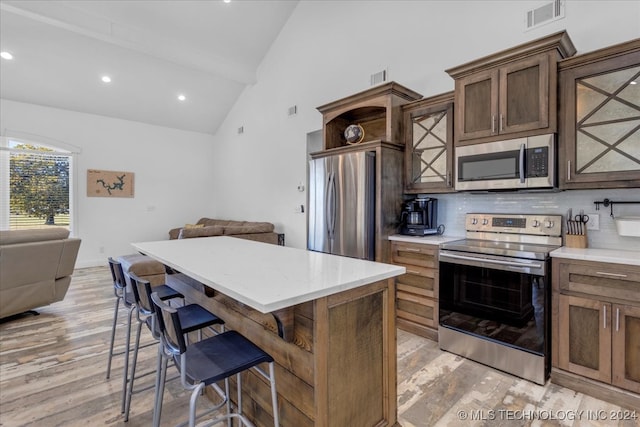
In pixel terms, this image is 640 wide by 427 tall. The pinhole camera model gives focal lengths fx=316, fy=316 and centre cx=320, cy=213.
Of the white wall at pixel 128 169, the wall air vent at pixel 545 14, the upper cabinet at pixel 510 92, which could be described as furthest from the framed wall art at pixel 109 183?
the wall air vent at pixel 545 14

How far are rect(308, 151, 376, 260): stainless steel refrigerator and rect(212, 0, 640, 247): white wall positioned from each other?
1.25m

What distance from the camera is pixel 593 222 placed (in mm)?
2508

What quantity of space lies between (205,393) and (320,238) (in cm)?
203

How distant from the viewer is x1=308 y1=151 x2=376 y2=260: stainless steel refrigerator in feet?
10.7

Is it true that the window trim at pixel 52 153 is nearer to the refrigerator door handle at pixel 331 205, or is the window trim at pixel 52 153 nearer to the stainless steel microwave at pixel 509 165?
the refrigerator door handle at pixel 331 205

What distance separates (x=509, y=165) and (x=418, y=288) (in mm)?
1354

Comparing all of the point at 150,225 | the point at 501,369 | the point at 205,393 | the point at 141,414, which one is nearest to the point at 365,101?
the point at 501,369

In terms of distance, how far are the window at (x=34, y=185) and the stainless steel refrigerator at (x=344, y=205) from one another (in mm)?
5381

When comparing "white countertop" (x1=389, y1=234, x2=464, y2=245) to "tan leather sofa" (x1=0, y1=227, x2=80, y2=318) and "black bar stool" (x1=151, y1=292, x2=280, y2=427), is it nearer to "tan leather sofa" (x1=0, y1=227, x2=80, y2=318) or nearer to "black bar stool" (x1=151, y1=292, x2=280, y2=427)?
"black bar stool" (x1=151, y1=292, x2=280, y2=427)

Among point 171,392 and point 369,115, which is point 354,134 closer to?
point 369,115

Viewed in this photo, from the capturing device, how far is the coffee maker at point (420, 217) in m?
3.28

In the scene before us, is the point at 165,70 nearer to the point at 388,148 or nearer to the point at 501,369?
the point at 388,148

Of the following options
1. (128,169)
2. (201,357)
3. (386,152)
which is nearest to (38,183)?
(128,169)

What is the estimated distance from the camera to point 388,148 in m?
3.31
